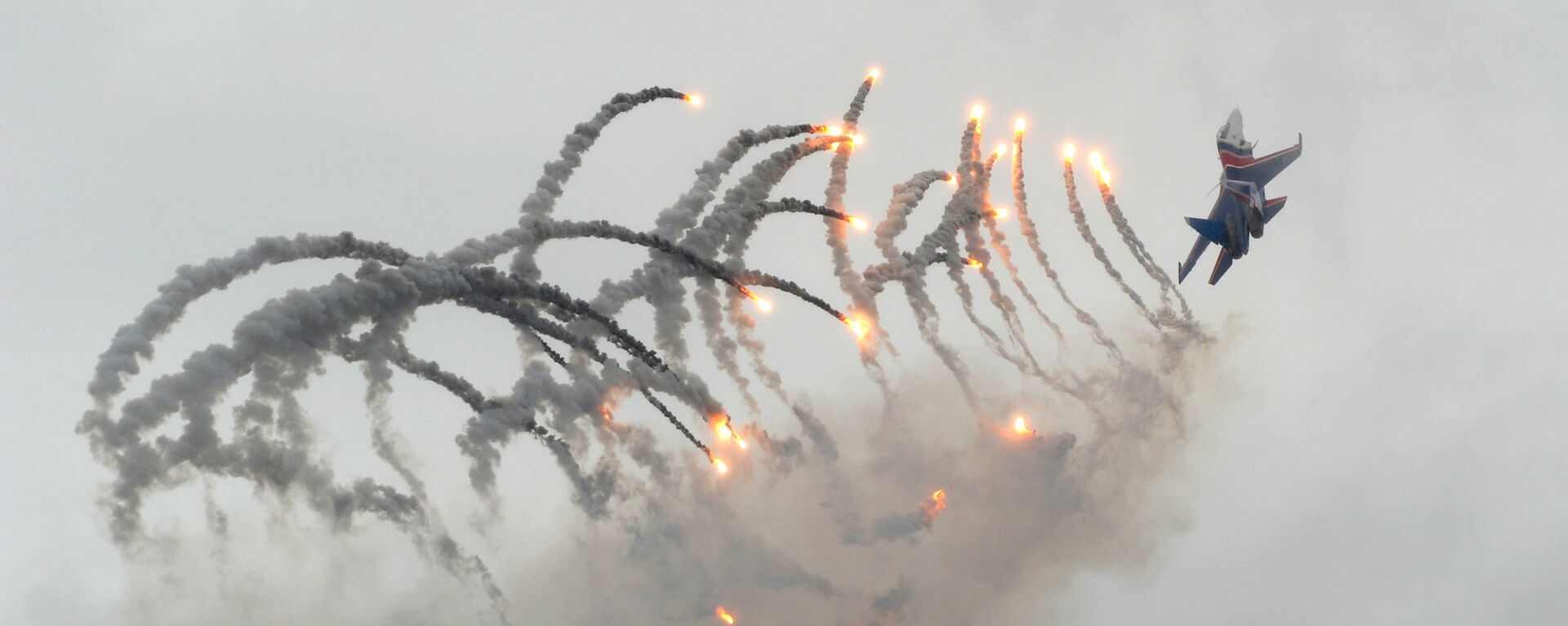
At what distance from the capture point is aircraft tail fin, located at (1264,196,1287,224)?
309 feet

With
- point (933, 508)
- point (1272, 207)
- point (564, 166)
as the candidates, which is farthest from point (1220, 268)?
point (564, 166)

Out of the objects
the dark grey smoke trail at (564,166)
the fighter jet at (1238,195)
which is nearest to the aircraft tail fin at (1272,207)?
the fighter jet at (1238,195)

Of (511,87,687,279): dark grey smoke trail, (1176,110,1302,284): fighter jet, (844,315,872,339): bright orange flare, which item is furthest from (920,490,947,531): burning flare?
(511,87,687,279): dark grey smoke trail

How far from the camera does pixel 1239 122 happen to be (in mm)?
95625

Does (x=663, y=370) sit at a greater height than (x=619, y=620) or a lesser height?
greater

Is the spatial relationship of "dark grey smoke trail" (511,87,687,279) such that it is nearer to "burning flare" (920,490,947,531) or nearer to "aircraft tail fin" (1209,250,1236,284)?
"burning flare" (920,490,947,531)

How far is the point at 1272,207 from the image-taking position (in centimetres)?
9481

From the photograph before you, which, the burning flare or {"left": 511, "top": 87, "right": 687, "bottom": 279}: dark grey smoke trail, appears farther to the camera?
the burning flare

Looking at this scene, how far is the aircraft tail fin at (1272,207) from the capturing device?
309 feet

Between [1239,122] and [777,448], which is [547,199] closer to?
[777,448]

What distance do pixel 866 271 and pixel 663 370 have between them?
16.7m

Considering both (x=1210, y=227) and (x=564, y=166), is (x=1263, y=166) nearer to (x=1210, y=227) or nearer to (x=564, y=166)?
(x=1210, y=227)

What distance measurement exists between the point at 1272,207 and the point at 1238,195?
6.24m

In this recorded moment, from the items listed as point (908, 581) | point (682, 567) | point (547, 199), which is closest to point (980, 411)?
point (908, 581)
